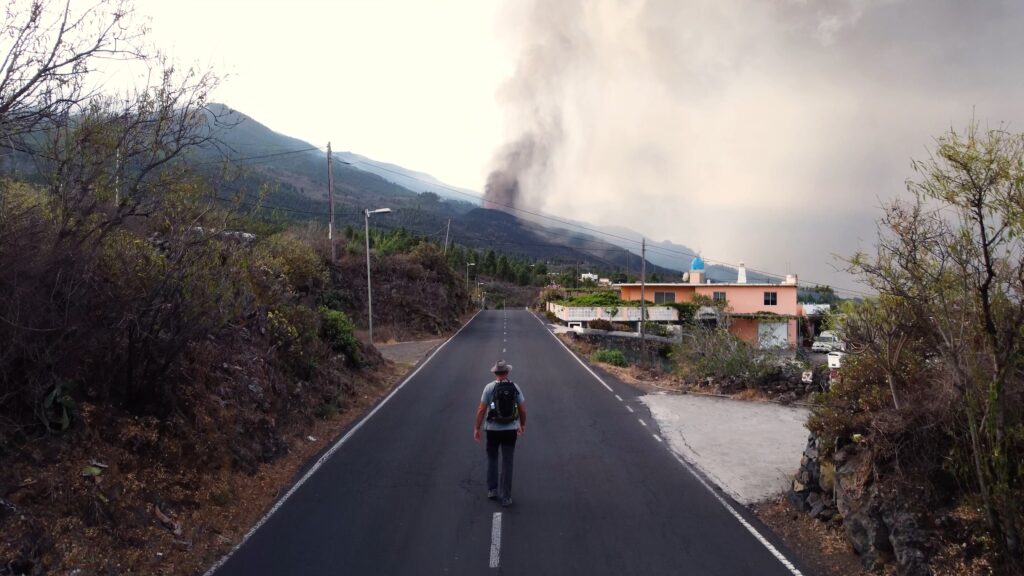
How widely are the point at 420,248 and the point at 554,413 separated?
39.6 metres

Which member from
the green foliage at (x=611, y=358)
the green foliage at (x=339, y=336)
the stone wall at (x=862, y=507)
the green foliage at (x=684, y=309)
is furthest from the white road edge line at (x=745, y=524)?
the green foliage at (x=684, y=309)

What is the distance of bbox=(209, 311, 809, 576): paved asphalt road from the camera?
6.09m

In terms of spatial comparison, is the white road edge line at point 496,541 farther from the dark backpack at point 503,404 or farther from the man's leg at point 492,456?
the dark backpack at point 503,404

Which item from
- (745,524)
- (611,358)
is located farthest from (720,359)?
(745,524)

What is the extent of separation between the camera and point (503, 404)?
7852mm

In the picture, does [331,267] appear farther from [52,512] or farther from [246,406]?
[52,512]

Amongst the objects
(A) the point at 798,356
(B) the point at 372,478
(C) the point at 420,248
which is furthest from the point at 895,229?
(C) the point at 420,248

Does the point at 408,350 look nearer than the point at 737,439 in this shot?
No

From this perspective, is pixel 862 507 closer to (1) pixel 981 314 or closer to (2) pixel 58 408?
(1) pixel 981 314

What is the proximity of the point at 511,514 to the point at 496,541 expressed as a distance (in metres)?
0.90

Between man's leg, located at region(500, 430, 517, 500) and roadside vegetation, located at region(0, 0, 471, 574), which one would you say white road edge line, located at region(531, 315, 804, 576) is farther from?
roadside vegetation, located at region(0, 0, 471, 574)

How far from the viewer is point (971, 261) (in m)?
5.06

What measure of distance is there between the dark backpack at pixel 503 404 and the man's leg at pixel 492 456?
Answer: 0.18 m

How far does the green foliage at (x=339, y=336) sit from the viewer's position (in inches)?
744
